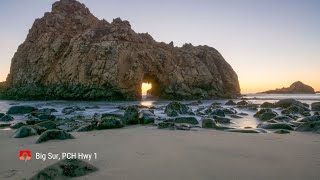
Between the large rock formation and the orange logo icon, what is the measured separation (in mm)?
35954

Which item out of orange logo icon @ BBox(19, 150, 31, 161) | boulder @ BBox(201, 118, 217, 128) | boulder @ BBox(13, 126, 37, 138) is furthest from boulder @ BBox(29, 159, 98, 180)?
boulder @ BBox(201, 118, 217, 128)

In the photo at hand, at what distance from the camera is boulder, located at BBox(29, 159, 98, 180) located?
382 centimetres

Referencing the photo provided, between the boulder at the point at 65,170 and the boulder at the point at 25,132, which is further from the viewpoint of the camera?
the boulder at the point at 25,132

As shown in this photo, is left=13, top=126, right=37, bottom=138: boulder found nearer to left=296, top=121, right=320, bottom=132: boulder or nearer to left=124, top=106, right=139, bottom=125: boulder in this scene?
left=124, top=106, right=139, bottom=125: boulder

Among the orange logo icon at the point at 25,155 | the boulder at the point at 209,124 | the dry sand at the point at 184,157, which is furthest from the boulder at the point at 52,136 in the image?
the boulder at the point at 209,124

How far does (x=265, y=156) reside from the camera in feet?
17.4

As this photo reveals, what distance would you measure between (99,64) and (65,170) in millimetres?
40382

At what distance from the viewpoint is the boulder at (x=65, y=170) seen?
12.5 ft

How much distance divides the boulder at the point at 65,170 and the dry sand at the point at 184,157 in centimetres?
14

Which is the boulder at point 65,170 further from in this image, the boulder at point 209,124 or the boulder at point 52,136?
the boulder at point 209,124

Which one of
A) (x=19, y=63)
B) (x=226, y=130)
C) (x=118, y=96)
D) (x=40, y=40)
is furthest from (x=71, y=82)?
(x=226, y=130)

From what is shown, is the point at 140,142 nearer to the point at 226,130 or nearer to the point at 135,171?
the point at 135,171

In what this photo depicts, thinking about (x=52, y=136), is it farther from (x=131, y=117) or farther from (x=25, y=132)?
(x=131, y=117)

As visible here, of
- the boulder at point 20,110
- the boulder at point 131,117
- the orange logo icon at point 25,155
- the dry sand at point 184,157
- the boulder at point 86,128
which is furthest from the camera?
the boulder at point 20,110
